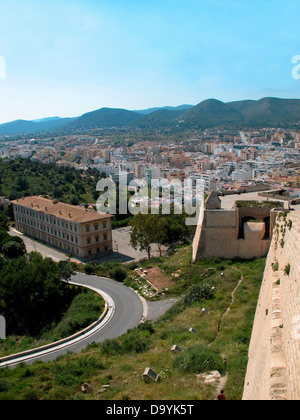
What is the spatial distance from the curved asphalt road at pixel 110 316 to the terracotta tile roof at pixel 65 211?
6.63 metres

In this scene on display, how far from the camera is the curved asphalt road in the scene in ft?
37.7

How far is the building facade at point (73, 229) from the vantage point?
987 inches

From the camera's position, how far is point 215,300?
39.1ft

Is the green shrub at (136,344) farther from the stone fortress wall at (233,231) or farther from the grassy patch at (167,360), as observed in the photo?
the stone fortress wall at (233,231)

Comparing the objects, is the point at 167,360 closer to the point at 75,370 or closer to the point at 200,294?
the point at 75,370

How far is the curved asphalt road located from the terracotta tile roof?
6632mm

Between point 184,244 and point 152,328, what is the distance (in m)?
13.2

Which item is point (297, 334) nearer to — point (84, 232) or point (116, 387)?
point (116, 387)

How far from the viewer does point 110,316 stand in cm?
1432

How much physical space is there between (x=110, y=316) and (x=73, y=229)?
A: 39.6 feet

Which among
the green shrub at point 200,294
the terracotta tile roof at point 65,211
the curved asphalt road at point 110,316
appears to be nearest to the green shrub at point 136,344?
the curved asphalt road at point 110,316

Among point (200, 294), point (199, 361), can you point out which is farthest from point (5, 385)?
point (200, 294)

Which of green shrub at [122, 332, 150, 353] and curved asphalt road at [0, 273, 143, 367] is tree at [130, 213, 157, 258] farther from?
green shrub at [122, 332, 150, 353]

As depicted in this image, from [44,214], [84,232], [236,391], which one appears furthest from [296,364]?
[44,214]
